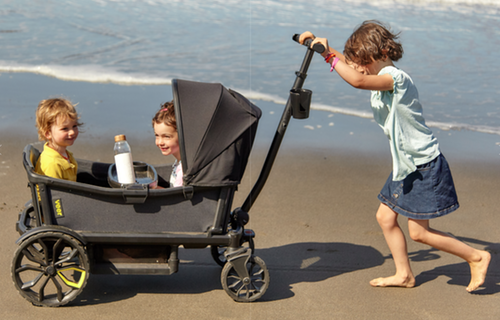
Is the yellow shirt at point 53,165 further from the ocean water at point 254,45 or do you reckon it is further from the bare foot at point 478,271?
the ocean water at point 254,45

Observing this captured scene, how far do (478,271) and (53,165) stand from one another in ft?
8.92

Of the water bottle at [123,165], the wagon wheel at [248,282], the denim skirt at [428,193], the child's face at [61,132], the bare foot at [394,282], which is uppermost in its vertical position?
the child's face at [61,132]

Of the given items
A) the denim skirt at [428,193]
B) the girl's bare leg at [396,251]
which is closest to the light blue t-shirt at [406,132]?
the denim skirt at [428,193]

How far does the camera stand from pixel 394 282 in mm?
3316

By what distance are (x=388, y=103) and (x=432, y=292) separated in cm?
127

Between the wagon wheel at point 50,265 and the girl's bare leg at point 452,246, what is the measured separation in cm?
200

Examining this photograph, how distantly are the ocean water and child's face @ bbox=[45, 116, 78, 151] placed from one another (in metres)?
3.83

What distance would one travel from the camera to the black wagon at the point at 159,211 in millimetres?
2766

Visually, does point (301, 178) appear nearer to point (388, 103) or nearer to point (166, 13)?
point (388, 103)

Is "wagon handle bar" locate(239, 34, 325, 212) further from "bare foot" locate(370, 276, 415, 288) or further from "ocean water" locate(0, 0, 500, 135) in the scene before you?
"ocean water" locate(0, 0, 500, 135)

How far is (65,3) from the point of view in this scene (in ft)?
38.7

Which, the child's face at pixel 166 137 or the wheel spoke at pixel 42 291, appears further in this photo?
the child's face at pixel 166 137

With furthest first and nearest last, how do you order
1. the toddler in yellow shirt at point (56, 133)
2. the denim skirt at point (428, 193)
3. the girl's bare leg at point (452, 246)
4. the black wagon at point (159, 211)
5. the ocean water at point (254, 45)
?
the ocean water at point (254, 45), the girl's bare leg at point (452, 246), the denim skirt at point (428, 193), the toddler in yellow shirt at point (56, 133), the black wagon at point (159, 211)

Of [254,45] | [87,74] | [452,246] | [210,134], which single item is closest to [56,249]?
[210,134]
